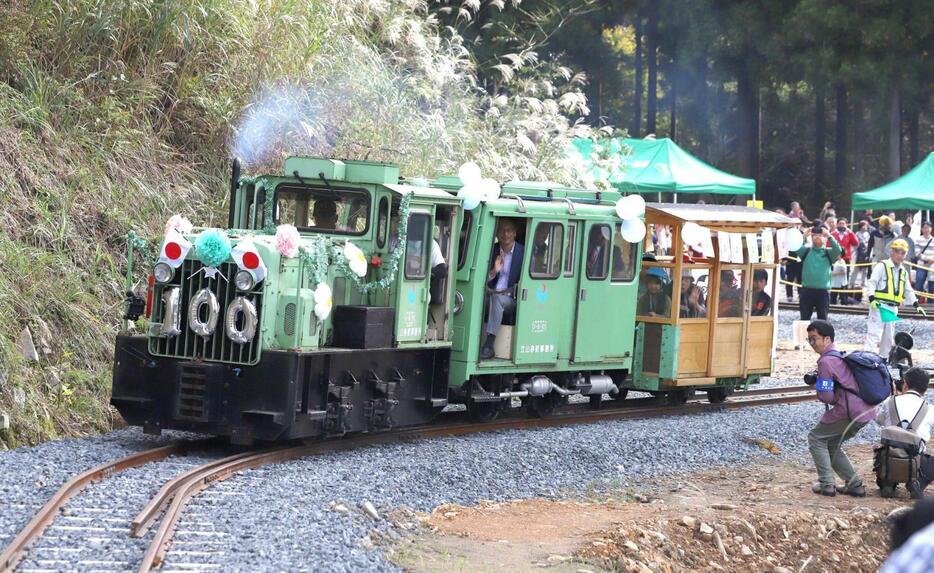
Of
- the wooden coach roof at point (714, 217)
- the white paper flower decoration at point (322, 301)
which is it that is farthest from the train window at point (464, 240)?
the wooden coach roof at point (714, 217)

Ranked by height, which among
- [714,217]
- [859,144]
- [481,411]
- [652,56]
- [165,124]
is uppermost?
[652,56]

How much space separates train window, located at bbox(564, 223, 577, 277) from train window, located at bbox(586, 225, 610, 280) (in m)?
0.22

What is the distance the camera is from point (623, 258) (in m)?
14.7

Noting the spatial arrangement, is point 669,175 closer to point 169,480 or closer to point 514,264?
point 514,264

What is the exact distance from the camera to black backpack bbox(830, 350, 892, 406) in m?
11.0

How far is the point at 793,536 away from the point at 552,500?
1905 mm

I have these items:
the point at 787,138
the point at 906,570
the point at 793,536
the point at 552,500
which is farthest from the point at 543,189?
the point at 787,138

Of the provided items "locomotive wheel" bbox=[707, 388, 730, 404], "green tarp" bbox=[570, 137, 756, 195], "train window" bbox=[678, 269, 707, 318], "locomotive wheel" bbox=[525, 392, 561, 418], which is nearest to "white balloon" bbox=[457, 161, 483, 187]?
"locomotive wheel" bbox=[525, 392, 561, 418]

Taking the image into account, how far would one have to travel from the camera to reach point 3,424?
10773mm

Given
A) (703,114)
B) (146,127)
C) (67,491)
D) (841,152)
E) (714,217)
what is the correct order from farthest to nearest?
(703,114) < (841,152) < (146,127) < (714,217) < (67,491)

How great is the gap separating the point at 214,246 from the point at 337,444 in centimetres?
228

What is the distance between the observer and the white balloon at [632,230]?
14.4 metres

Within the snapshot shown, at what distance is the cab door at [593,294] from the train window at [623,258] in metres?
0.16

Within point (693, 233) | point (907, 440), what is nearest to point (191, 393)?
point (907, 440)
